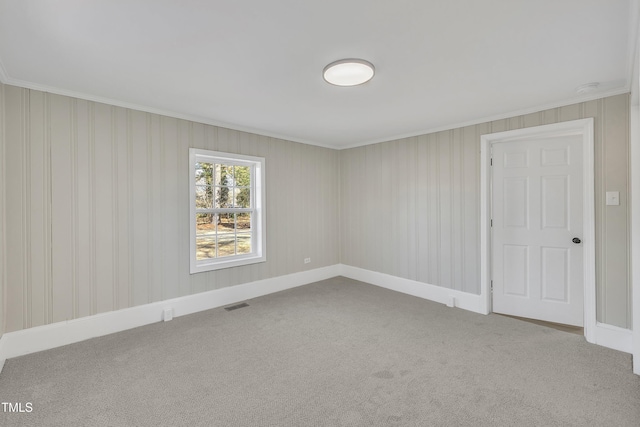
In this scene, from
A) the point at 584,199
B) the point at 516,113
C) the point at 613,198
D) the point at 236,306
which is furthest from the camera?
the point at 236,306

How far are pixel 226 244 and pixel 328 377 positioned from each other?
241cm

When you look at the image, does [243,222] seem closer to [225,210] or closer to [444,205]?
[225,210]

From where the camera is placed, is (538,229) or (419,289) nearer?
(538,229)

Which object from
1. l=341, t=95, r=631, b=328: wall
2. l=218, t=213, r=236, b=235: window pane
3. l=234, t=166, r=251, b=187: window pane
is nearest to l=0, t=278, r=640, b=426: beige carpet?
l=341, t=95, r=631, b=328: wall

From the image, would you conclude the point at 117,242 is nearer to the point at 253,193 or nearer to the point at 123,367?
the point at 123,367

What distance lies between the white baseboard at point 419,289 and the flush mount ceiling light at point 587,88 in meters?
2.36

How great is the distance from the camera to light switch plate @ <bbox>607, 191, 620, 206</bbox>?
2.70 metres

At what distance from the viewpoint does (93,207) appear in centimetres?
295

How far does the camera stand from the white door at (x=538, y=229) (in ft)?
10.2

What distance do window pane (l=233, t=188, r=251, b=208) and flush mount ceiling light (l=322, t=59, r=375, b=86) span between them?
2.30 m

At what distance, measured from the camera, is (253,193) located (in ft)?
14.3

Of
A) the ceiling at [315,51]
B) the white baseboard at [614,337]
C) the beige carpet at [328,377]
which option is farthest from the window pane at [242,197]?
the white baseboard at [614,337]

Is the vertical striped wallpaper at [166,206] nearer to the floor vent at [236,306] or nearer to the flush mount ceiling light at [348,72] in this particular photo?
the floor vent at [236,306]

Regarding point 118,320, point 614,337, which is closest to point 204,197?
point 118,320
